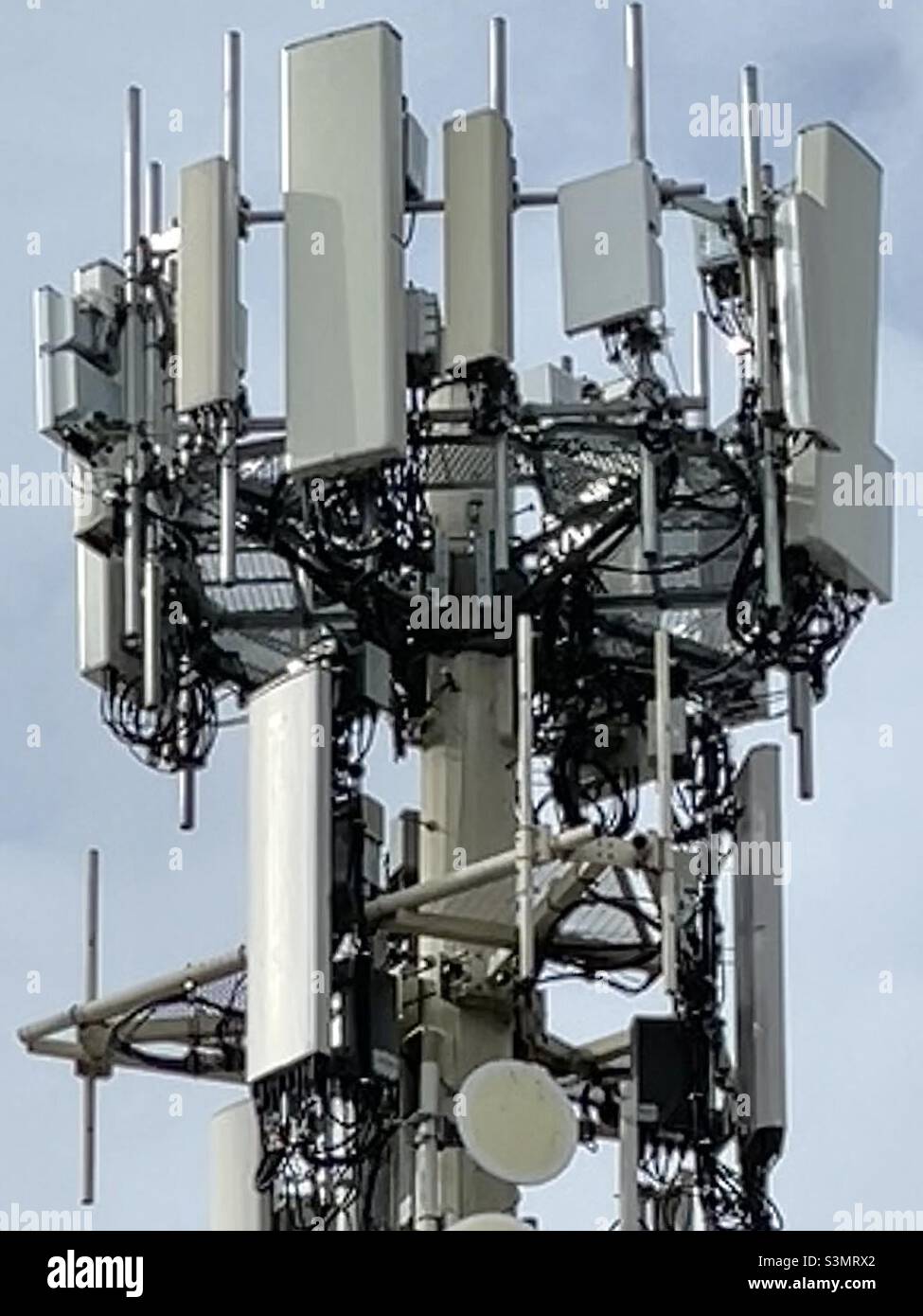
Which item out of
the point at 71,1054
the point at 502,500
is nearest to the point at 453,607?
the point at 502,500

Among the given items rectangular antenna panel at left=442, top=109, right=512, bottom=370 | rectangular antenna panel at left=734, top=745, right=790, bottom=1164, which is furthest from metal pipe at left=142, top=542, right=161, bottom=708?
rectangular antenna panel at left=734, top=745, right=790, bottom=1164

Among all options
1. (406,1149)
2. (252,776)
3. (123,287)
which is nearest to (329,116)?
(123,287)

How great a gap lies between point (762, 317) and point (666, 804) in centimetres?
360

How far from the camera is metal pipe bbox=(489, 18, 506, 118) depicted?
35062mm

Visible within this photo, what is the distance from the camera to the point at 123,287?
34.8m

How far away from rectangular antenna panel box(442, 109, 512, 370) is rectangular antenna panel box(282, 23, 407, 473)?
428 mm

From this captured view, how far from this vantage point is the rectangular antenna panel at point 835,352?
34.1m

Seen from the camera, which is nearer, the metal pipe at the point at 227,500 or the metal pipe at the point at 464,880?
the metal pipe at the point at 464,880

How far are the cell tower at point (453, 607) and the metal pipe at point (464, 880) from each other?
0.12ft

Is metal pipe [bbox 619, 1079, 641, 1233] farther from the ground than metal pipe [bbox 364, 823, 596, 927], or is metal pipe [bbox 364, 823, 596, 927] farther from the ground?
metal pipe [bbox 364, 823, 596, 927]

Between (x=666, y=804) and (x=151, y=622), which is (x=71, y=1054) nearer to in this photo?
(x=151, y=622)

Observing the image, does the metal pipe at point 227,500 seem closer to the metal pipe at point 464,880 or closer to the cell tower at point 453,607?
the cell tower at point 453,607

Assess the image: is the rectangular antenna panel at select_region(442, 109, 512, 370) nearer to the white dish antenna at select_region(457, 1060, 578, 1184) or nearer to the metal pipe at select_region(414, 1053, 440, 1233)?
the metal pipe at select_region(414, 1053, 440, 1233)

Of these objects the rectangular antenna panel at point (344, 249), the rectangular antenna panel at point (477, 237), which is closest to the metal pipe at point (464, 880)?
the rectangular antenna panel at point (344, 249)
